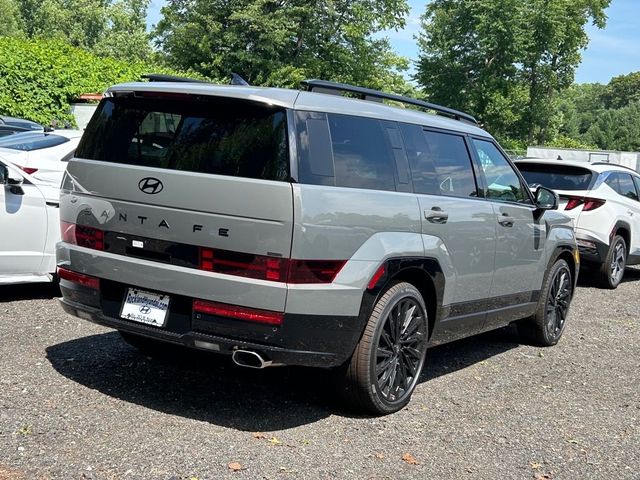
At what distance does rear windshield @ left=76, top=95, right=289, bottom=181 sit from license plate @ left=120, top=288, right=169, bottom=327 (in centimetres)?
76

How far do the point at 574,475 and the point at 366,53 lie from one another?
38.6 meters

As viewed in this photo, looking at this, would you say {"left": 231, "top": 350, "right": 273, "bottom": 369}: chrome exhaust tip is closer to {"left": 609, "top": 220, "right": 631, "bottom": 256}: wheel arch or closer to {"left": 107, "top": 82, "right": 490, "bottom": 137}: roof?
{"left": 107, "top": 82, "right": 490, "bottom": 137}: roof

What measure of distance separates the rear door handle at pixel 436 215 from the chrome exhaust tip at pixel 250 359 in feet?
4.99

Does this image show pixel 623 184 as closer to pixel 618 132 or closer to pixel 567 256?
pixel 567 256

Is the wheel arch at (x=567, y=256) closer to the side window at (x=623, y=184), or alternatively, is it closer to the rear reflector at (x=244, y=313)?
the rear reflector at (x=244, y=313)

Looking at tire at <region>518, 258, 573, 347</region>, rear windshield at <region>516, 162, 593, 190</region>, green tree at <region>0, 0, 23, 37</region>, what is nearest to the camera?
tire at <region>518, 258, 573, 347</region>

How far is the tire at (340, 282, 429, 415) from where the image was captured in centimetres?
480

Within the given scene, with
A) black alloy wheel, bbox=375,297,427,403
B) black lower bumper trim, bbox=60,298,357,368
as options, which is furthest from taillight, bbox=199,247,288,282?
black alloy wheel, bbox=375,297,427,403

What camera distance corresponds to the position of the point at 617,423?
5.39m

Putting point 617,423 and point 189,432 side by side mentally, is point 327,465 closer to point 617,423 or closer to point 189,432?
point 189,432

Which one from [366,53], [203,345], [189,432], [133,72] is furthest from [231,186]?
[366,53]

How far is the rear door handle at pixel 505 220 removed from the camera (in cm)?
618

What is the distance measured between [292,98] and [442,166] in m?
1.51

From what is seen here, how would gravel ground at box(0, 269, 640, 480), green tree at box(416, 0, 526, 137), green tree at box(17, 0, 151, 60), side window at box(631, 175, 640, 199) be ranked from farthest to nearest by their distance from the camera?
green tree at box(17, 0, 151, 60) → green tree at box(416, 0, 526, 137) → side window at box(631, 175, 640, 199) → gravel ground at box(0, 269, 640, 480)
